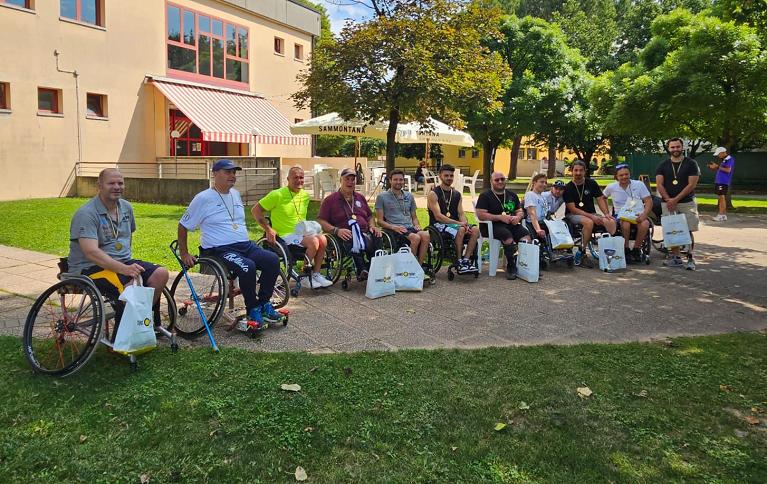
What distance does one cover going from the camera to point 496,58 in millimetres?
12562

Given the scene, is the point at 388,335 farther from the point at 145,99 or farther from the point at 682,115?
the point at 145,99

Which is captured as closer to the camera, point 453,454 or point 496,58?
point 453,454

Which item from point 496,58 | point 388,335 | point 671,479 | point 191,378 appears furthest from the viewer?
point 496,58

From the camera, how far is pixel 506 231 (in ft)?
25.5

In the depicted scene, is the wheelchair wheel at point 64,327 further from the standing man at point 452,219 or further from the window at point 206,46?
the window at point 206,46

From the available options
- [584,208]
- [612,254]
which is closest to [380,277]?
[612,254]

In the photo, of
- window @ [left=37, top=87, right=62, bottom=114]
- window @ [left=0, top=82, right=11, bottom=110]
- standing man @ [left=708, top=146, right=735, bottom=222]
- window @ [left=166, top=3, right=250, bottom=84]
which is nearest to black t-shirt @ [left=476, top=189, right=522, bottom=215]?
standing man @ [left=708, top=146, right=735, bottom=222]

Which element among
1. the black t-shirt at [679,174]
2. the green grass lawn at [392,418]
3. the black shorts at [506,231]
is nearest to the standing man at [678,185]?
the black t-shirt at [679,174]

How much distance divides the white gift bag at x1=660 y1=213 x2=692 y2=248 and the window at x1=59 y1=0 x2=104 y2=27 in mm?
17521

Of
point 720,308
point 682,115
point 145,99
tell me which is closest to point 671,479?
point 720,308

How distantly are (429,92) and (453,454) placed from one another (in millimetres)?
Answer: 8805

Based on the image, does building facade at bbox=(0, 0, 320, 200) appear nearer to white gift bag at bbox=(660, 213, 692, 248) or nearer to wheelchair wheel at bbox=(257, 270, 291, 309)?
wheelchair wheel at bbox=(257, 270, 291, 309)

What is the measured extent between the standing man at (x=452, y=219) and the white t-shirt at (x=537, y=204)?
3.21 ft

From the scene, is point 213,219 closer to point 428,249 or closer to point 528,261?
point 428,249
